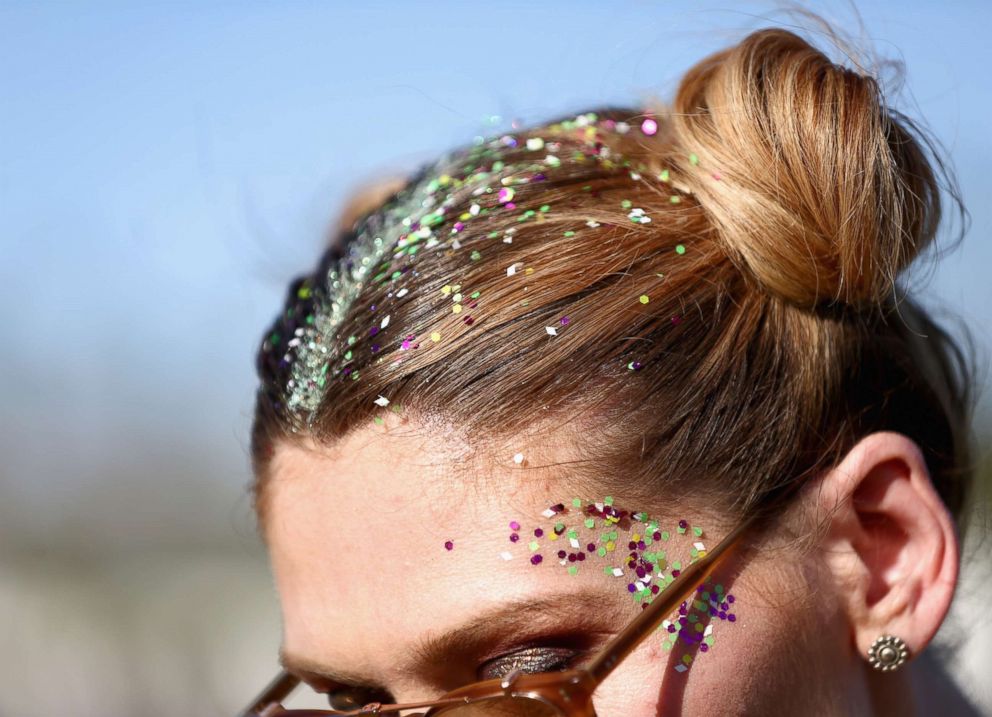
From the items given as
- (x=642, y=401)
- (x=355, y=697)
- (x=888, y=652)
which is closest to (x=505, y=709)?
(x=355, y=697)

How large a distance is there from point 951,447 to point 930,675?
21.3 inches

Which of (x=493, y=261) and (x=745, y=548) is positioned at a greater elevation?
(x=493, y=261)

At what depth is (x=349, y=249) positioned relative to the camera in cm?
162

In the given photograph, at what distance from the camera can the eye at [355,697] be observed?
1354mm

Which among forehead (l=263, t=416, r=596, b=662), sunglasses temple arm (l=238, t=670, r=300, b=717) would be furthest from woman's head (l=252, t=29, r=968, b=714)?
sunglasses temple arm (l=238, t=670, r=300, b=717)

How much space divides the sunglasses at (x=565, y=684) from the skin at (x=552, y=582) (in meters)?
0.03

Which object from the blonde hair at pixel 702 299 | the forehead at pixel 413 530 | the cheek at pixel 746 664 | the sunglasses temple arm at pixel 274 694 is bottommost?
the sunglasses temple arm at pixel 274 694

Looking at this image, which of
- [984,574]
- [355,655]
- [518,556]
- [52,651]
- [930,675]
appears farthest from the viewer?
[52,651]

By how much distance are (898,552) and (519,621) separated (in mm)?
599

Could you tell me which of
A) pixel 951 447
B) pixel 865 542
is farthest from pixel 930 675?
pixel 865 542

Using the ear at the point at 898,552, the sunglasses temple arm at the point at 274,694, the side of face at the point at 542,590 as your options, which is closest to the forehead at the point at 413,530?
the side of face at the point at 542,590

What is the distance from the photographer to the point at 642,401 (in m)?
1.28

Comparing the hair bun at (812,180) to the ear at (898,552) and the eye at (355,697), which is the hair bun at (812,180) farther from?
the eye at (355,697)

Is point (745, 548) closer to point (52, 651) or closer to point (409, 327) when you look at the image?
point (409, 327)
